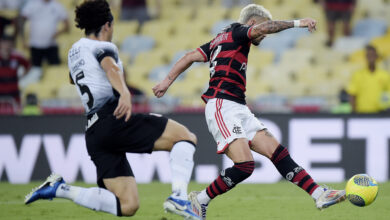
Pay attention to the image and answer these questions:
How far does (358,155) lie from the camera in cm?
1154

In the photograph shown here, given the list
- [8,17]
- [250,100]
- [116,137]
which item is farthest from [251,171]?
[8,17]

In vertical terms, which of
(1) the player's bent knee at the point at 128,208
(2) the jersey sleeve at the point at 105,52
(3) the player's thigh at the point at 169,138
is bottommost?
(1) the player's bent knee at the point at 128,208

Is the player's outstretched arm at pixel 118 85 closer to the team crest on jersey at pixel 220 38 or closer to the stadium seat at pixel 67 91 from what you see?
the team crest on jersey at pixel 220 38

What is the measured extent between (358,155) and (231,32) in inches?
207

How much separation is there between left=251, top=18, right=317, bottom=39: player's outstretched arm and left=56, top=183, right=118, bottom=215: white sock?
1912 millimetres

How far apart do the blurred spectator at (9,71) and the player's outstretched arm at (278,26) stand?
749 cm

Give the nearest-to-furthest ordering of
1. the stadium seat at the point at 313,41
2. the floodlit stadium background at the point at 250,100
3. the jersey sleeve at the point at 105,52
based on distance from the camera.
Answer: the jersey sleeve at the point at 105,52
the floodlit stadium background at the point at 250,100
the stadium seat at the point at 313,41

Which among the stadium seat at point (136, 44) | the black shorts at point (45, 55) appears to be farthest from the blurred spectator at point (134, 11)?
the black shorts at point (45, 55)

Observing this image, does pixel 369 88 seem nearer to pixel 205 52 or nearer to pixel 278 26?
pixel 205 52

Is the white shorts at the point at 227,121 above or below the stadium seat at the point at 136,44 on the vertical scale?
above

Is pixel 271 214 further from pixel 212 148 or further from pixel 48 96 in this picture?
pixel 48 96

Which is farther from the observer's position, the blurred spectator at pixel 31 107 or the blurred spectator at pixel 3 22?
the blurred spectator at pixel 3 22

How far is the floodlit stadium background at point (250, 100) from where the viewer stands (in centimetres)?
1154

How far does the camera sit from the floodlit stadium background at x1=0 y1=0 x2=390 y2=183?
454 inches
